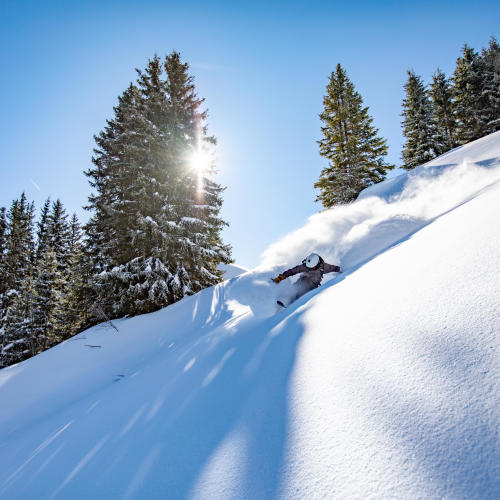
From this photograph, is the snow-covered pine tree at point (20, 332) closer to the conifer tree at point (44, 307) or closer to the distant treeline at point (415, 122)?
the conifer tree at point (44, 307)

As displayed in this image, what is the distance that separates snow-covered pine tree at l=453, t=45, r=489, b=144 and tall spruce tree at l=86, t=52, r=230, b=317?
81.4ft

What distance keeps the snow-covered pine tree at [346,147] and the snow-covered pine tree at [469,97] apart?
43.1 ft

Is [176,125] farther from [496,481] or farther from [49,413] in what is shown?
[496,481]

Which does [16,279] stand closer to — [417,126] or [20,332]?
[20,332]

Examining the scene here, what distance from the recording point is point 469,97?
2262cm

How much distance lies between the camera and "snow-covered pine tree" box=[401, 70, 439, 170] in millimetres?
21500

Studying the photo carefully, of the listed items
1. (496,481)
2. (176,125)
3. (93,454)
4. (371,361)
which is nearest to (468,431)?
(496,481)

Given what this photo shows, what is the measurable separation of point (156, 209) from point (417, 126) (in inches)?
931

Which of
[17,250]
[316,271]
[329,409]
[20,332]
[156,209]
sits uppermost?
[17,250]

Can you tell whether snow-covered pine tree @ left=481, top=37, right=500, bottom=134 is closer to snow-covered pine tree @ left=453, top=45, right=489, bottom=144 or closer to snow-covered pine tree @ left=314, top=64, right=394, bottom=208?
snow-covered pine tree @ left=453, top=45, right=489, bottom=144

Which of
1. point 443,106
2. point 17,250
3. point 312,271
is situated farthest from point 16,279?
point 443,106

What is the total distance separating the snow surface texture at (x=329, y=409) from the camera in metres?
0.90

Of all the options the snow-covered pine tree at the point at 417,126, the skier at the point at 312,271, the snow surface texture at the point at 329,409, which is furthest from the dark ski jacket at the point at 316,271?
the snow-covered pine tree at the point at 417,126

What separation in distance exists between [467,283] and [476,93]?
105 ft
